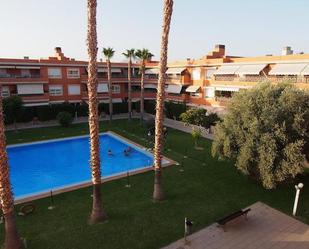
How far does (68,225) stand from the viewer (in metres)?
14.0

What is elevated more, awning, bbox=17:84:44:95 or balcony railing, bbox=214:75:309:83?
balcony railing, bbox=214:75:309:83

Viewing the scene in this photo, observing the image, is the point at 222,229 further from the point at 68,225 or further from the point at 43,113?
the point at 43,113

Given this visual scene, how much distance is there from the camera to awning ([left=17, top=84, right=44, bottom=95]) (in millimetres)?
39438

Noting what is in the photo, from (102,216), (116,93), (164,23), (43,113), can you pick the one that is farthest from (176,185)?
(116,93)

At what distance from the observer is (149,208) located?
15.7m

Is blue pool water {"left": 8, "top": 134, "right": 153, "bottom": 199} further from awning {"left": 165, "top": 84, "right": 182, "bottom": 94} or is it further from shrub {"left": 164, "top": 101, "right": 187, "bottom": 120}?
awning {"left": 165, "top": 84, "right": 182, "bottom": 94}

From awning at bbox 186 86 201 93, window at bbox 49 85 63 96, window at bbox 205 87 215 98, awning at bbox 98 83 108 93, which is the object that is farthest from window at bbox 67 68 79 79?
window at bbox 205 87 215 98

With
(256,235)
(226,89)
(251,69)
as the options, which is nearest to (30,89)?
(226,89)

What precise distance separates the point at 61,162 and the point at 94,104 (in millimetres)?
16606

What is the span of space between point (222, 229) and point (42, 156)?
21.8 meters

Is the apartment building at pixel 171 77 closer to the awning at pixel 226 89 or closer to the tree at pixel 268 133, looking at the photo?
the awning at pixel 226 89

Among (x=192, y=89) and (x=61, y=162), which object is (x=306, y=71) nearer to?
(x=192, y=89)

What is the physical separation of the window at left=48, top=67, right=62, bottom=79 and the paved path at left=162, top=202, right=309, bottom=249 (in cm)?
3723

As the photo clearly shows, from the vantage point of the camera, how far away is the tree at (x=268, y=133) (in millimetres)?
15367
